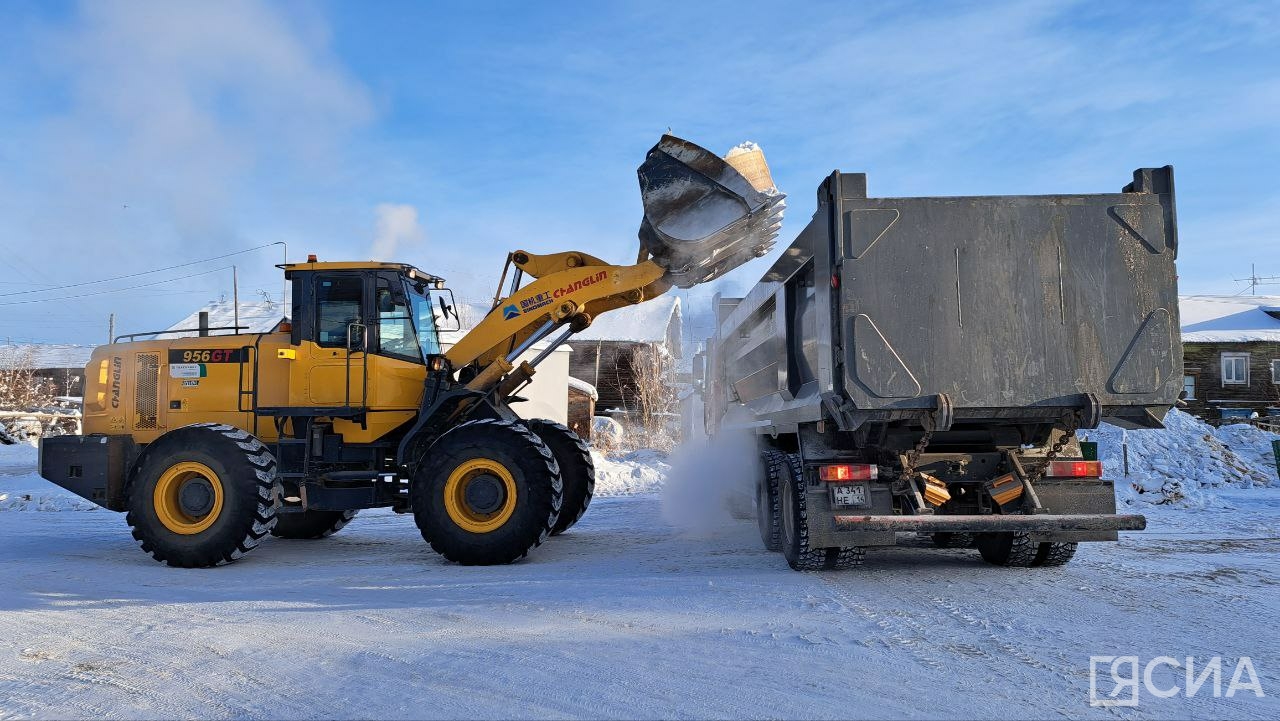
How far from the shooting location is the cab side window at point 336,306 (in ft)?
31.6

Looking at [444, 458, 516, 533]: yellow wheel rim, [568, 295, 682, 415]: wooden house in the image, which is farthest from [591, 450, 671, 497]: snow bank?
[568, 295, 682, 415]: wooden house

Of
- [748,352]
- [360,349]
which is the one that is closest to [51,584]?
[360,349]

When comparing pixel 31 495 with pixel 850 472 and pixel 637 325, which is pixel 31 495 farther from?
pixel 637 325

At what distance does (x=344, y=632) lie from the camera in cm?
568

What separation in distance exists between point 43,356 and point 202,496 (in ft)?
169

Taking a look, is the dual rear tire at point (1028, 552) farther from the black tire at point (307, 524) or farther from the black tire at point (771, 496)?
the black tire at point (307, 524)

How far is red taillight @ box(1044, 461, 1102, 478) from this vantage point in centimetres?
725

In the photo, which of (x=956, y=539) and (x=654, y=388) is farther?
(x=654, y=388)

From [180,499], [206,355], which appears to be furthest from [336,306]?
[180,499]

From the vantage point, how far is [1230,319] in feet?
137

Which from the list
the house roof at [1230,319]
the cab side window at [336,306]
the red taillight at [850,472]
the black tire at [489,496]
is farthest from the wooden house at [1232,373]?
the cab side window at [336,306]

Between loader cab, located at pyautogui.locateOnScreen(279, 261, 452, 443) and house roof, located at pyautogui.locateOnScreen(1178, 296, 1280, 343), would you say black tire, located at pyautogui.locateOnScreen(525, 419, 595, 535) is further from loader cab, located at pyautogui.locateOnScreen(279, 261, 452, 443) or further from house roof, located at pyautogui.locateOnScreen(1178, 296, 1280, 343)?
house roof, located at pyautogui.locateOnScreen(1178, 296, 1280, 343)

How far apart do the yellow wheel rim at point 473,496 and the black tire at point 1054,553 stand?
479cm

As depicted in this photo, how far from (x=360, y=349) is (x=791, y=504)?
4.80m
